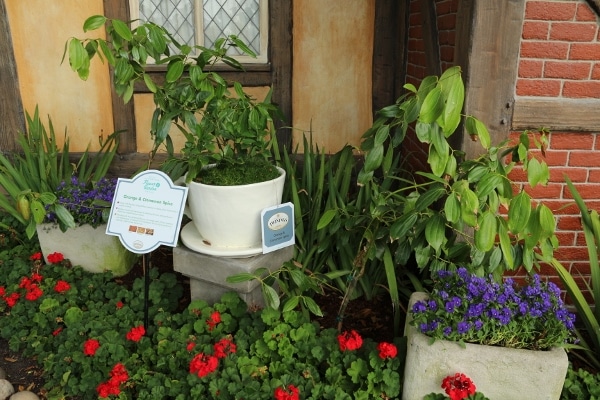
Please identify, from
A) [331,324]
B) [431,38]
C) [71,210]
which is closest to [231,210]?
[331,324]

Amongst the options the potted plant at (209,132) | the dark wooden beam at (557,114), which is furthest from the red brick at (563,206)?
the potted plant at (209,132)

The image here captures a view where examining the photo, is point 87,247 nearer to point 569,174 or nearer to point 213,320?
point 213,320

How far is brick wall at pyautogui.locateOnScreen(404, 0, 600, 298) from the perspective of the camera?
7.78 feet

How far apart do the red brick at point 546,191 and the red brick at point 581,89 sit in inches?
17.5

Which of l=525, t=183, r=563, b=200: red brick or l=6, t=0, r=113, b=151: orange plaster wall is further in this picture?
l=6, t=0, r=113, b=151: orange plaster wall

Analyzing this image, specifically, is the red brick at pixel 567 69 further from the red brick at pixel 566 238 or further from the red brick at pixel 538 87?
the red brick at pixel 566 238

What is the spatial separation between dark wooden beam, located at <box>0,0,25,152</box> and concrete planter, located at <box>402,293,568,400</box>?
119 inches

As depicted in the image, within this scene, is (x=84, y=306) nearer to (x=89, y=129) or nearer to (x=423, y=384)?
(x=89, y=129)

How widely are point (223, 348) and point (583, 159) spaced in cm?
193

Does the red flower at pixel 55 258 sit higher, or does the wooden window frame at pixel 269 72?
the wooden window frame at pixel 269 72

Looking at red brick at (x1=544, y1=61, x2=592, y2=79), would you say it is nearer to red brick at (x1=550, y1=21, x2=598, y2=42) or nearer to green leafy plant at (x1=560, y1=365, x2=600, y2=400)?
red brick at (x1=550, y1=21, x2=598, y2=42)

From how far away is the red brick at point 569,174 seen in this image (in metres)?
2.56

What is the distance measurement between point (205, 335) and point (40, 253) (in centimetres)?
133

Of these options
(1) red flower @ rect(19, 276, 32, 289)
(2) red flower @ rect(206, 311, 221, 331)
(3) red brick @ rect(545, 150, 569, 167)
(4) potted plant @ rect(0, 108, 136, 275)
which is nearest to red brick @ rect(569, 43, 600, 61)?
(3) red brick @ rect(545, 150, 569, 167)
